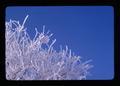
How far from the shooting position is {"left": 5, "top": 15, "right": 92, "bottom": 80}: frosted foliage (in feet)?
7.22

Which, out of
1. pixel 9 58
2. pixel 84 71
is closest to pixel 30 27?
pixel 9 58

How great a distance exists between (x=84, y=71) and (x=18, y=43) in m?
0.41

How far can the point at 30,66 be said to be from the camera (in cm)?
223

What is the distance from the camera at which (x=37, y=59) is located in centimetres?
225

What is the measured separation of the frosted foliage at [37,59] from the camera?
2201 mm

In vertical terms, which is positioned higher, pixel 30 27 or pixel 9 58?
pixel 30 27

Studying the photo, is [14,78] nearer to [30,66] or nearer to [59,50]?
[30,66]

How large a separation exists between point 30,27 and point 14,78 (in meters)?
0.30

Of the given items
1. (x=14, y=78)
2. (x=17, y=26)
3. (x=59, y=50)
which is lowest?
(x=14, y=78)
